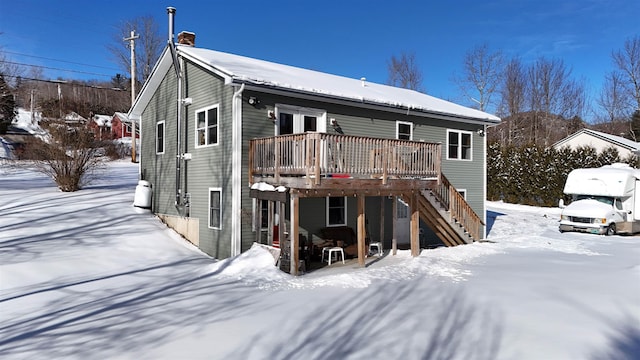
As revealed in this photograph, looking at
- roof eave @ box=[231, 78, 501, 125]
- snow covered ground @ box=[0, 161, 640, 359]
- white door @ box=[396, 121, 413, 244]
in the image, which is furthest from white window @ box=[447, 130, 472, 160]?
snow covered ground @ box=[0, 161, 640, 359]

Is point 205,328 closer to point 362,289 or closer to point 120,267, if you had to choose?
point 362,289

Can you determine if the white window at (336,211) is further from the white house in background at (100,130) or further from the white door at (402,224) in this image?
the white house in background at (100,130)

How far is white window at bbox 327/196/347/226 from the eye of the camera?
539 inches

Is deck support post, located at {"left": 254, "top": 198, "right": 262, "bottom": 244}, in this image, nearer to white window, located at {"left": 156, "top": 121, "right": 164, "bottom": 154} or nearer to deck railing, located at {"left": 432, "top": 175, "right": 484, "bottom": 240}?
deck railing, located at {"left": 432, "top": 175, "right": 484, "bottom": 240}

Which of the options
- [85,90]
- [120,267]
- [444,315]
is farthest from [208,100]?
[85,90]

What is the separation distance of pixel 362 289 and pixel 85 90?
7688 cm

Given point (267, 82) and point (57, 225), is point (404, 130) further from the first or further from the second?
point (57, 225)

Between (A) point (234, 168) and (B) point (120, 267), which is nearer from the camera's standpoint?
(B) point (120, 267)

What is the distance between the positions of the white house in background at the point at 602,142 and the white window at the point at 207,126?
2960 cm

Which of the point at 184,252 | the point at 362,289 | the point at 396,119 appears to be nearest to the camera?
the point at 362,289

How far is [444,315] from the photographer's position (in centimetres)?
739

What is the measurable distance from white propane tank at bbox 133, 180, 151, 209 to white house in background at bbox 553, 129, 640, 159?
30524mm

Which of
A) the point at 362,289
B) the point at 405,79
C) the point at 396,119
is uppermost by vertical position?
the point at 405,79

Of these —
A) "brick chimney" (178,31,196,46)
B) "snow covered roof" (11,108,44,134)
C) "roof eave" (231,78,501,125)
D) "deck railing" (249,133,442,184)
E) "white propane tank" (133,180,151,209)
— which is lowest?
"white propane tank" (133,180,151,209)
